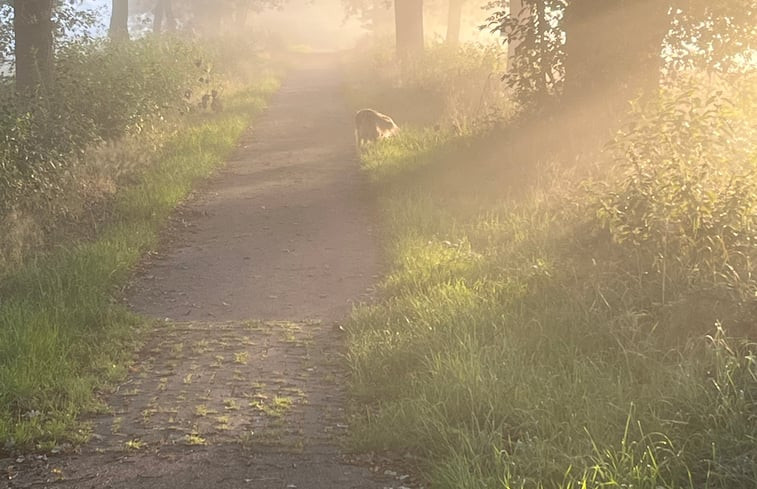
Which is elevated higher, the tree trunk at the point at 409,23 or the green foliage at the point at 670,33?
the tree trunk at the point at 409,23

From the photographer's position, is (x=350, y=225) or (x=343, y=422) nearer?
(x=343, y=422)

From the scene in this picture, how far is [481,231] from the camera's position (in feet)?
24.2

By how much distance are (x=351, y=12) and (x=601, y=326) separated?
36954 millimetres

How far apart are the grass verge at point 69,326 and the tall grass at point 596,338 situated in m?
1.76

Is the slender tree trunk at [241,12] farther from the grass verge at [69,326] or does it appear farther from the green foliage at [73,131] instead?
the grass verge at [69,326]

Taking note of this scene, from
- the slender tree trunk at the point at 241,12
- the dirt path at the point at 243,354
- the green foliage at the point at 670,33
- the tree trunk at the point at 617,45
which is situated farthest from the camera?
the slender tree trunk at the point at 241,12

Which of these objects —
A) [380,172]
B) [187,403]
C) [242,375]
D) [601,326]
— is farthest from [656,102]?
[380,172]

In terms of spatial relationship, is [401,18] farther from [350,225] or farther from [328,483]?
[328,483]

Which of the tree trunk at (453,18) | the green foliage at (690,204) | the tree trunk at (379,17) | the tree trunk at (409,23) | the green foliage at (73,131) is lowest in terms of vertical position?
the green foliage at (690,204)

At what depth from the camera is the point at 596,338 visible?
15.1 feet

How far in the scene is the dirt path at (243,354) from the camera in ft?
12.5

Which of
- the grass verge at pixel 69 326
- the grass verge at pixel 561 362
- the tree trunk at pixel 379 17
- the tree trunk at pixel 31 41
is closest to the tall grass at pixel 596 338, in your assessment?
the grass verge at pixel 561 362

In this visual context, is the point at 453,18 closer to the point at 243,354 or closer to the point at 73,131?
the point at 73,131

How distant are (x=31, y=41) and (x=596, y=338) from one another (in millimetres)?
9802
